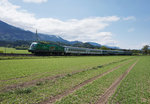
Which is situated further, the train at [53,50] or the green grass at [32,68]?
the train at [53,50]

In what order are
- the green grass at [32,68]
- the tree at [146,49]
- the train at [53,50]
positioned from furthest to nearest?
the tree at [146,49] → the train at [53,50] → the green grass at [32,68]

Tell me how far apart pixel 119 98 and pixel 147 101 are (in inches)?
65.9

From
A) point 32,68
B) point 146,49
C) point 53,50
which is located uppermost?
point 146,49

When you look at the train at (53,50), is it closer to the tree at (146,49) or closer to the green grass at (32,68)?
the green grass at (32,68)

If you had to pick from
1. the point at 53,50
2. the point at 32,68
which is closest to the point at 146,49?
the point at 53,50

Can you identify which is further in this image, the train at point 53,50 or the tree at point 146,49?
the tree at point 146,49

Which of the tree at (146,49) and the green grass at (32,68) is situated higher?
the tree at (146,49)

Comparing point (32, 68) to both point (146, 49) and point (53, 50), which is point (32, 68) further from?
point (146, 49)

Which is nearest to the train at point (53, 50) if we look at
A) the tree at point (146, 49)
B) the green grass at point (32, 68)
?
the green grass at point (32, 68)

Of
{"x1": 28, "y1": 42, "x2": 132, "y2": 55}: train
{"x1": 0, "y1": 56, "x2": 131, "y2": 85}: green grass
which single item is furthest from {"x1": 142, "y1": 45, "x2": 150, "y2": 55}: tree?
{"x1": 0, "y1": 56, "x2": 131, "y2": 85}: green grass

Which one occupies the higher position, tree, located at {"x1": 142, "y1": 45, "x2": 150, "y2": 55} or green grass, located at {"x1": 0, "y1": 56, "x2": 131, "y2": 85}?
tree, located at {"x1": 142, "y1": 45, "x2": 150, "y2": 55}

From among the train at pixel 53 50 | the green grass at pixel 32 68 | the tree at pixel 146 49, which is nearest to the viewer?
the green grass at pixel 32 68

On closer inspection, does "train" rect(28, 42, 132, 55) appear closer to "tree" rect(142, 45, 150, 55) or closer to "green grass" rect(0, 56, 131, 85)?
"green grass" rect(0, 56, 131, 85)

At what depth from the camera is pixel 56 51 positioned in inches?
1797
